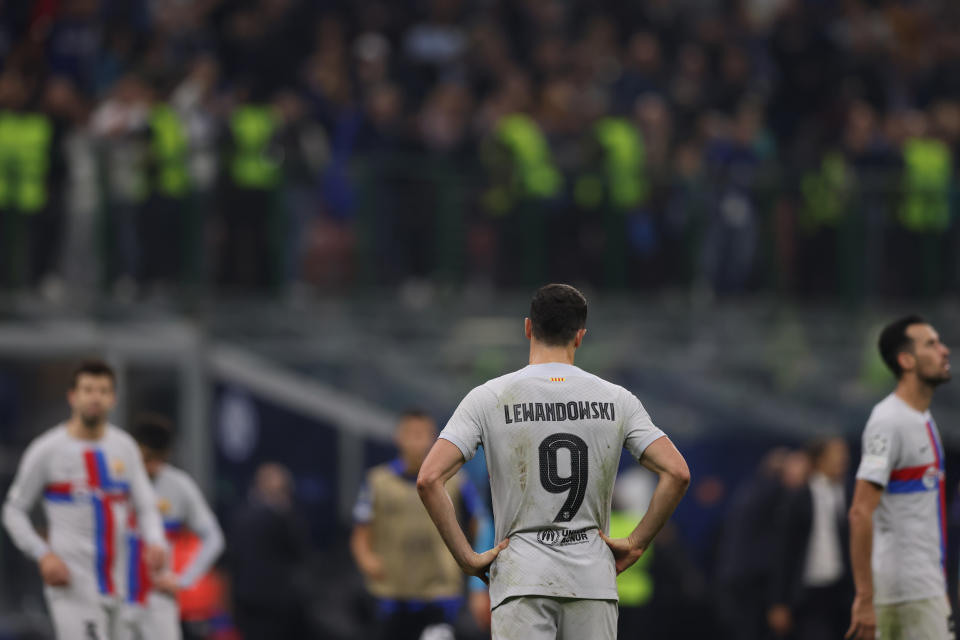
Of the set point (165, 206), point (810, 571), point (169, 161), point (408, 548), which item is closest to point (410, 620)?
point (408, 548)

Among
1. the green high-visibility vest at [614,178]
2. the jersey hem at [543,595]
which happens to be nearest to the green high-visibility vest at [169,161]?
the green high-visibility vest at [614,178]

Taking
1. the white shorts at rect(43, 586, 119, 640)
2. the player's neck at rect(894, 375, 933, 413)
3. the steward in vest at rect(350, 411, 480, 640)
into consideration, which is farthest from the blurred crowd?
the player's neck at rect(894, 375, 933, 413)

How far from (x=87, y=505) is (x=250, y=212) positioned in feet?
20.4

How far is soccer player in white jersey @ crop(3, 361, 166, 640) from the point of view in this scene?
9.24 m

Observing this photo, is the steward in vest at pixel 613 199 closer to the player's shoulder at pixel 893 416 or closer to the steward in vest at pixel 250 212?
the steward in vest at pixel 250 212

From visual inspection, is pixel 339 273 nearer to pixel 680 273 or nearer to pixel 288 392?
pixel 288 392

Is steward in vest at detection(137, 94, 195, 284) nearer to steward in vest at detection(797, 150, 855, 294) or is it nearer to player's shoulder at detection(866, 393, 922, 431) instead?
steward in vest at detection(797, 150, 855, 294)

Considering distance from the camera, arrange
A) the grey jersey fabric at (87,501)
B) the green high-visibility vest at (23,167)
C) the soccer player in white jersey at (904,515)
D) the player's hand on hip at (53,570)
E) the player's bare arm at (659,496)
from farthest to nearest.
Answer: the green high-visibility vest at (23,167) → the grey jersey fabric at (87,501) → the player's hand on hip at (53,570) → the soccer player in white jersey at (904,515) → the player's bare arm at (659,496)

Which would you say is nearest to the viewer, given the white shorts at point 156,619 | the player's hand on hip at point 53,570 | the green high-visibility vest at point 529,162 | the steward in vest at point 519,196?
the player's hand on hip at point 53,570

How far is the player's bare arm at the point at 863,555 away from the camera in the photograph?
26.5 feet

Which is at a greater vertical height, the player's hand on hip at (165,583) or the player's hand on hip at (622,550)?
the player's hand on hip at (622,550)

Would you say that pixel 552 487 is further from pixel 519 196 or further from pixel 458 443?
pixel 519 196

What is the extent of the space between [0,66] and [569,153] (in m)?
5.60

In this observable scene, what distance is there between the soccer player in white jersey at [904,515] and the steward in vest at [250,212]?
26.0 ft
